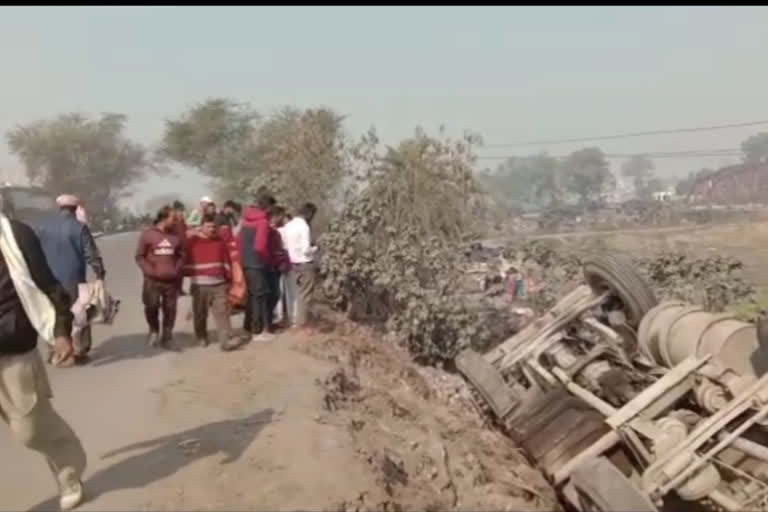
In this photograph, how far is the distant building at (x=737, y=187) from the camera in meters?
41.8

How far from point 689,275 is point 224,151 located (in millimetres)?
38980

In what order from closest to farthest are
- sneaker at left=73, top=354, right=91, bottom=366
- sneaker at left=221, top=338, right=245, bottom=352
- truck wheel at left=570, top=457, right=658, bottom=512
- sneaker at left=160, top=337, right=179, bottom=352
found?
1. truck wheel at left=570, top=457, right=658, bottom=512
2. sneaker at left=73, top=354, right=91, bottom=366
3. sneaker at left=221, top=338, right=245, bottom=352
4. sneaker at left=160, top=337, right=179, bottom=352

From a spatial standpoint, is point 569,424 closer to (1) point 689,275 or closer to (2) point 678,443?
(2) point 678,443

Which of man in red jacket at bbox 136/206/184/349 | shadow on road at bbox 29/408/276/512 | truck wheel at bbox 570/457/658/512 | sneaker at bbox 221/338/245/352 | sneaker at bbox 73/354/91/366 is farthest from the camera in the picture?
sneaker at bbox 221/338/245/352

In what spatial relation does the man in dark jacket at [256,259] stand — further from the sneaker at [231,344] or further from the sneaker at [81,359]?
the sneaker at [81,359]

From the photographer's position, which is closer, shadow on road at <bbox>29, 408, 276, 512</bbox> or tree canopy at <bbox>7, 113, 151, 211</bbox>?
shadow on road at <bbox>29, 408, 276, 512</bbox>

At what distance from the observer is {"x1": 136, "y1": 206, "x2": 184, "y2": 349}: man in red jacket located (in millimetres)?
9062

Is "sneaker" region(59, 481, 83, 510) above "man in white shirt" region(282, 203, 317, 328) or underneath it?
underneath

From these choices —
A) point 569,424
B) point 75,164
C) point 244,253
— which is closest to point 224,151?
point 75,164

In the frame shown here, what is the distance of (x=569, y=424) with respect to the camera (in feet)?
23.3

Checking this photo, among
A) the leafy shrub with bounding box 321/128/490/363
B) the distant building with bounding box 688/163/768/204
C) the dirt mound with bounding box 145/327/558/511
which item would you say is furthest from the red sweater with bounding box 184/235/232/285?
the distant building with bounding box 688/163/768/204

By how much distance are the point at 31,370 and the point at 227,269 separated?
4610 millimetres

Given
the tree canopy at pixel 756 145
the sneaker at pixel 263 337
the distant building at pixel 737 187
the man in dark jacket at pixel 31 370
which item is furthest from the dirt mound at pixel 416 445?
the tree canopy at pixel 756 145

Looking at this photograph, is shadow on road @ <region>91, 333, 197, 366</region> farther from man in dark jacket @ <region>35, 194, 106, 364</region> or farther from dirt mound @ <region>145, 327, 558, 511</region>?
man in dark jacket @ <region>35, 194, 106, 364</region>
